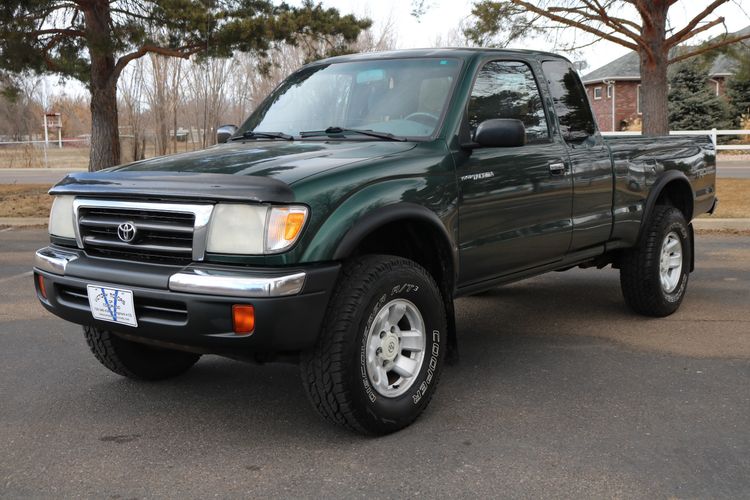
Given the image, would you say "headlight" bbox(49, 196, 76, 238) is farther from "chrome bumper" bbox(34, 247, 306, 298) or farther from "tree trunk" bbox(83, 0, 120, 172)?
"tree trunk" bbox(83, 0, 120, 172)

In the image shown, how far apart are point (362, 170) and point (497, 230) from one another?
113 centimetres

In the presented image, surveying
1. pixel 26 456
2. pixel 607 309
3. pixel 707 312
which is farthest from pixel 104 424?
pixel 707 312

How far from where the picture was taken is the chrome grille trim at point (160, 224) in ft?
11.8

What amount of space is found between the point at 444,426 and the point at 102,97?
541 inches

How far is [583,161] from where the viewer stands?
5.44 m

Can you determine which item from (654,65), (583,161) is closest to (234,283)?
(583,161)

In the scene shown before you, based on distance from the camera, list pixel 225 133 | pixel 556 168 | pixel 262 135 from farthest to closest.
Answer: pixel 225 133
pixel 556 168
pixel 262 135

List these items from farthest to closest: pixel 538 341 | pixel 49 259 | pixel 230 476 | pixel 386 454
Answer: pixel 538 341 → pixel 49 259 → pixel 386 454 → pixel 230 476

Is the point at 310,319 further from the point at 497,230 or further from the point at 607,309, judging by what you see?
the point at 607,309

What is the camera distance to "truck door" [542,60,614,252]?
5.39m

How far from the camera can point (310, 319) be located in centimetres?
354

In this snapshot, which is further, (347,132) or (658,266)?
(658,266)

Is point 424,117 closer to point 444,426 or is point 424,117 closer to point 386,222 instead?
point 386,222

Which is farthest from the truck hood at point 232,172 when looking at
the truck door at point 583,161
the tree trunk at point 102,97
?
the tree trunk at point 102,97
